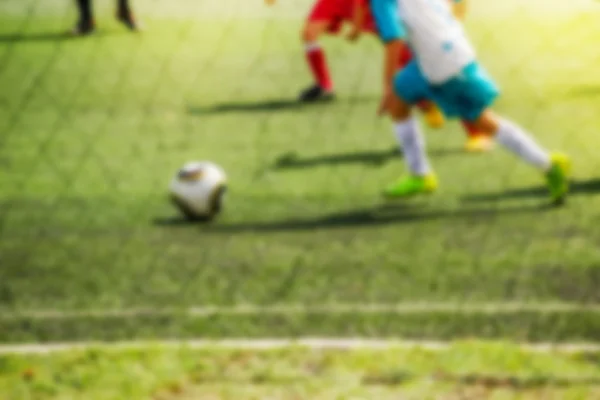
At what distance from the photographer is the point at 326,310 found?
4.12m

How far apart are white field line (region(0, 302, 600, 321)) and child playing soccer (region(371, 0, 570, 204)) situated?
139 cm

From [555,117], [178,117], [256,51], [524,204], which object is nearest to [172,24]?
[256,51]

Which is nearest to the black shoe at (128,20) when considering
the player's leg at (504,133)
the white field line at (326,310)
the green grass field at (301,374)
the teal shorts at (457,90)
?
the teal shorts at (457,90)

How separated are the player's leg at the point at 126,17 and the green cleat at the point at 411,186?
822cm

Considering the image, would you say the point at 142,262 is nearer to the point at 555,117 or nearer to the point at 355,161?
the point at 355,161

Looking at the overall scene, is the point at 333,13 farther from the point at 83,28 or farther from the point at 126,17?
the point at 126,17

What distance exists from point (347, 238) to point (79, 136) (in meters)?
3.41

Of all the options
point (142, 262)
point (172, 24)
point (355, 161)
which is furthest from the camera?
point (172, 24)

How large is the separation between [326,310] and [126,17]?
32.9 feet

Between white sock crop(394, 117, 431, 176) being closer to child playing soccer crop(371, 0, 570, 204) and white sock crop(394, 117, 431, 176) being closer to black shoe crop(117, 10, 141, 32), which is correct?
child playing soccer crop(371, 0, 570, 204)

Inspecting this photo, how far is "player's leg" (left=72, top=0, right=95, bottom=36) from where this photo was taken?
13.0 m

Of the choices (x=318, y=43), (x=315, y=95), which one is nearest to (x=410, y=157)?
(x=318, y=43)

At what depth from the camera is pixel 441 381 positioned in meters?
3.38

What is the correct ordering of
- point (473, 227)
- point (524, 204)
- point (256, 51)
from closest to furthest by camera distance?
point (473, 227), point (524, 204), point (256, 51)
